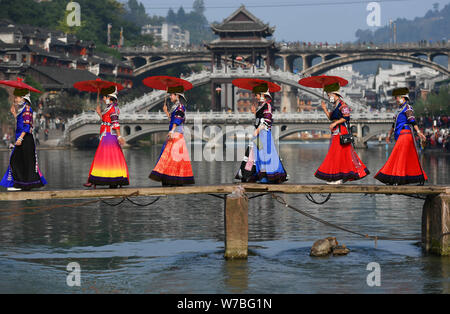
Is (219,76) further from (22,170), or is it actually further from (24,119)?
(22,170)

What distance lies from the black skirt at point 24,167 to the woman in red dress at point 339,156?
20.3 ft

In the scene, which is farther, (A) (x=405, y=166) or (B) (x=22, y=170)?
(A) (x=405, y=166)

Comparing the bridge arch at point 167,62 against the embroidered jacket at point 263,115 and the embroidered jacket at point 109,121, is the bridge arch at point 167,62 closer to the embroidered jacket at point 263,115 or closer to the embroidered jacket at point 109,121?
the embroidered jacket at point 109,121

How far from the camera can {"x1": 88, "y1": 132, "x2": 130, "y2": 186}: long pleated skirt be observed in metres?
17.3

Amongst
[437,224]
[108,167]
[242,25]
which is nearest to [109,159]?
[108,167]

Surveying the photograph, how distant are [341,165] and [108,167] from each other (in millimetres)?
5105

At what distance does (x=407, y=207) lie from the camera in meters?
27.7

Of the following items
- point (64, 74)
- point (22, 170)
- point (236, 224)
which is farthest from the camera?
point (64, 74)

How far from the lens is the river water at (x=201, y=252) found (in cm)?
1490

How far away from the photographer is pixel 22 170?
55.6 ft

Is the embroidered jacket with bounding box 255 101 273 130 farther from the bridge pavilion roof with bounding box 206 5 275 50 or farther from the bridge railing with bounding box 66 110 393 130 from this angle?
the bridge pavilion roof with bounding box 206 5 275 50

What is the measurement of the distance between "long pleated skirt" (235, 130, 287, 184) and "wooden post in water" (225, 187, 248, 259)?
0.97 m

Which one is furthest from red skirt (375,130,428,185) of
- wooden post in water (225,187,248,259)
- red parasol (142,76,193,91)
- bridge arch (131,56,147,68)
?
bridge arch (131,56,147,68)
